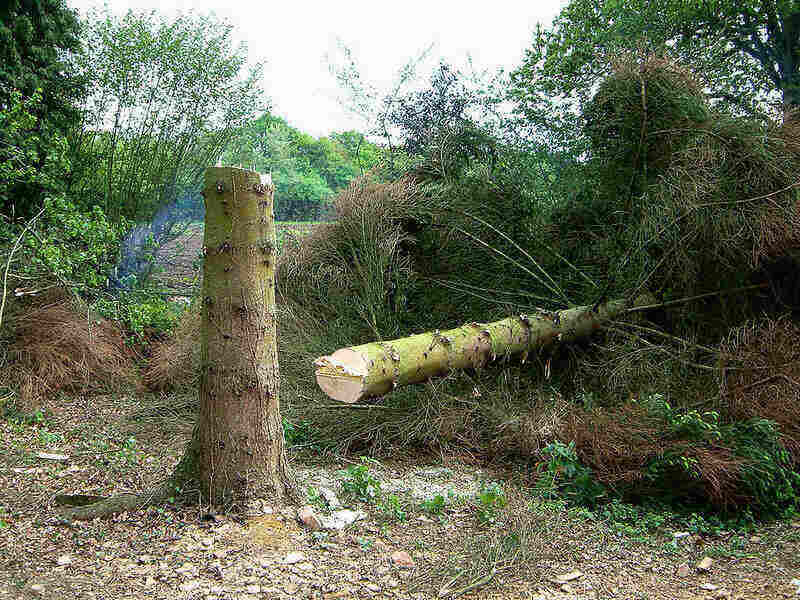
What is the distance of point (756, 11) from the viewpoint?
10531 millimetres

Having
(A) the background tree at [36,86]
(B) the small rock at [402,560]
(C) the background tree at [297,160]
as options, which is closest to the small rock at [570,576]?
(B) the small rock at [402,560]

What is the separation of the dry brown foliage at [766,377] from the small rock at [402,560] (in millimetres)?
2534

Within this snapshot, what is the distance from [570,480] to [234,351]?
222cm

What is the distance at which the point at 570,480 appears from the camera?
12.6 feet

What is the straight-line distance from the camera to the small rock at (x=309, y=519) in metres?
2.99

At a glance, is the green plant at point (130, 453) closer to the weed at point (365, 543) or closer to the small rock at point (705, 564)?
the weed at point (365, 543)

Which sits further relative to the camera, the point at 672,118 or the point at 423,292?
the point at 423,292

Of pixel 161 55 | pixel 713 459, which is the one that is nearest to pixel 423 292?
pixel 713 459

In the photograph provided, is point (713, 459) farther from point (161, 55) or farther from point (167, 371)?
point (161, 55)

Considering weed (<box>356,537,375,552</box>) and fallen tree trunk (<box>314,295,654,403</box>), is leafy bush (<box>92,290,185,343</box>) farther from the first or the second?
weed (<box>356,537,375,552</box>)

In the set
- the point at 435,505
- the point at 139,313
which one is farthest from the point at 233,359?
the point at 139,313

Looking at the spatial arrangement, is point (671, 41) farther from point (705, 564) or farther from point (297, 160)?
→ point (297, 160)

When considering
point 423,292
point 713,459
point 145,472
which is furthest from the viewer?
point 423,292

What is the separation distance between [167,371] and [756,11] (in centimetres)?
1100
